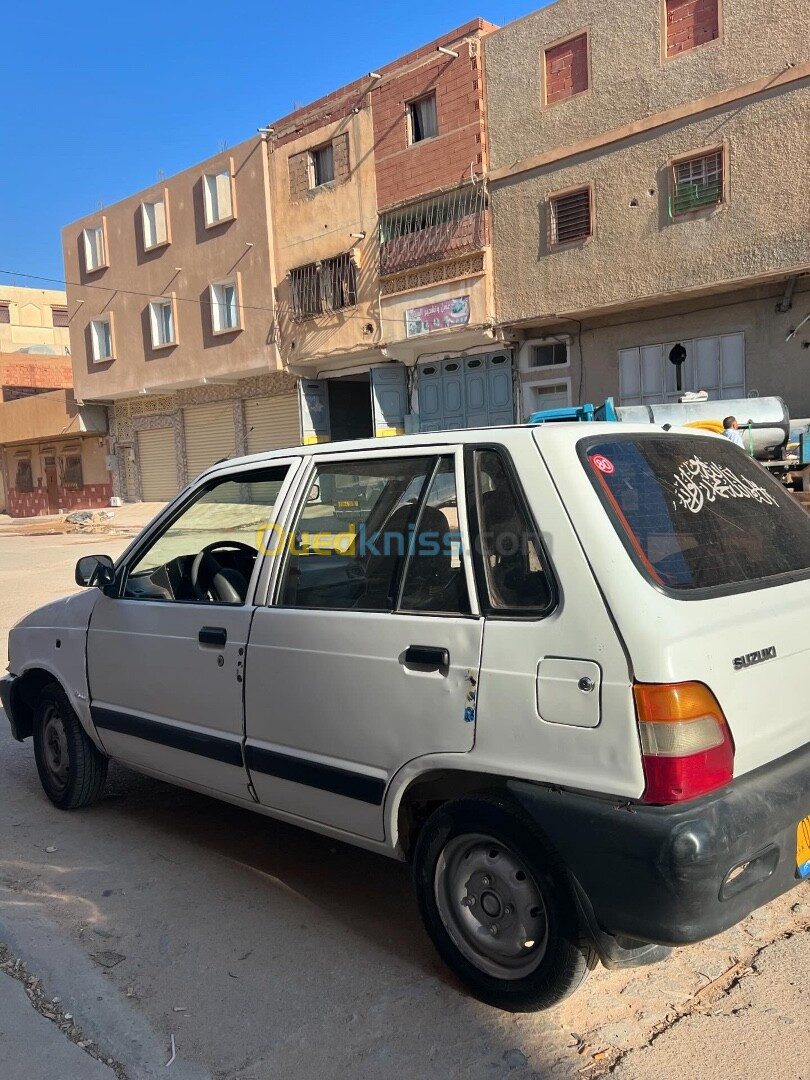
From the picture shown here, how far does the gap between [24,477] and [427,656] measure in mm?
40157

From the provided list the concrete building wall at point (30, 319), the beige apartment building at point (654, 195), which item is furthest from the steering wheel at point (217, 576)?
the concrete building wall at point (30, 319)

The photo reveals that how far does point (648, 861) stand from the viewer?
7.22ft

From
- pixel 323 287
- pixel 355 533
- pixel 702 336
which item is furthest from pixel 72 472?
pixel 355 533

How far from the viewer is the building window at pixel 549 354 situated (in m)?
20.0

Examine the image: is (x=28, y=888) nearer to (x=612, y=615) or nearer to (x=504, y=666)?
(x=504, y=666)

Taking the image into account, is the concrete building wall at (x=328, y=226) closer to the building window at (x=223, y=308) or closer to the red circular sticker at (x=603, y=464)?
the building window at (x=223, y=308)

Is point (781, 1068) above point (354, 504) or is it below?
below

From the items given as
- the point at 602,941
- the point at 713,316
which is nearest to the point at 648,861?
the point at 602,941

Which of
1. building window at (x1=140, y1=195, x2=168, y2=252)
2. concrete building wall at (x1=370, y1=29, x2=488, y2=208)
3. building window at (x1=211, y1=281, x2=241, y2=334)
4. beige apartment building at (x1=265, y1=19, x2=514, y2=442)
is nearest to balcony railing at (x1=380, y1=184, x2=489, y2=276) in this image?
beige apartment building at (x1=265, y1=19, x2=514, y2=442)

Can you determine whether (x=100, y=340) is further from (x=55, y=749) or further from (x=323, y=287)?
(x=55, y=749)

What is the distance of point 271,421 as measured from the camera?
2738cm

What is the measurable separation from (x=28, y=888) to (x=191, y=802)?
1.08 m

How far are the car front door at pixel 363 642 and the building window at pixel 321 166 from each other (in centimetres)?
2226

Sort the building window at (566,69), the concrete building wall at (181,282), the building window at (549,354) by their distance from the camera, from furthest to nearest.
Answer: the concrete building wall at (181,282)
the building window at (549,354)
the building window at (566,69)
